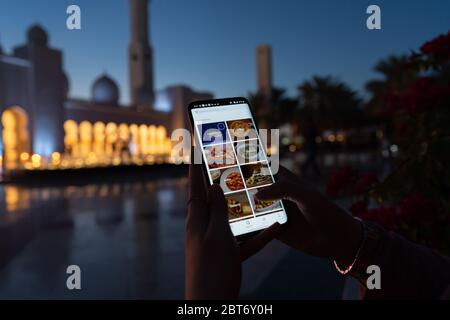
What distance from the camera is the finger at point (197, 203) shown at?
2.81 feet

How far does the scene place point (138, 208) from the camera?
22.4 feet

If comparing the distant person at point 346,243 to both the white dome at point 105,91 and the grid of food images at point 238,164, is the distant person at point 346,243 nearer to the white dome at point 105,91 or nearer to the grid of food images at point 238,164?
the grid of food images at point 238,164

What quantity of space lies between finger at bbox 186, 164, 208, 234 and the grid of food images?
0.14m

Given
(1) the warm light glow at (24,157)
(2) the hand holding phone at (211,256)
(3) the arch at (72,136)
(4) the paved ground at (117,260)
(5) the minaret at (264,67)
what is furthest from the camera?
(5) the minaret at (264,67)

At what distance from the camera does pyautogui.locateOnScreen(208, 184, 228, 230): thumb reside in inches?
33.2

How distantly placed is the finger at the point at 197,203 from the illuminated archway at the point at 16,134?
2299 cm

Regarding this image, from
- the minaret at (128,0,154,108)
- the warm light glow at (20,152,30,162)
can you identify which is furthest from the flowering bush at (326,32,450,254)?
the minaret at (128,0,154,108)

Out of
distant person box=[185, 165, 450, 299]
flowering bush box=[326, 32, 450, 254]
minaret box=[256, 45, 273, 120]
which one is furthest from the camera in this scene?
minaret box=[256, 45, 273, 120]

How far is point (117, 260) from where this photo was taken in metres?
3.69

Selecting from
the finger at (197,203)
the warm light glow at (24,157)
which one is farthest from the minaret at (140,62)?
the finger at (197,203)

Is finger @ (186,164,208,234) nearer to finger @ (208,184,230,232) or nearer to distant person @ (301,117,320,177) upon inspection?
finger @ (208,184,230,232)

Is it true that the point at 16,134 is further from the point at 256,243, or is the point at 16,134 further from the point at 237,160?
the point at 256,243

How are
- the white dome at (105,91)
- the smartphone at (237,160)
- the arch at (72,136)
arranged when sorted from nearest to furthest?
the smartphone at (237,160) < the arch at (72,136) < the white dome at (105,91)
